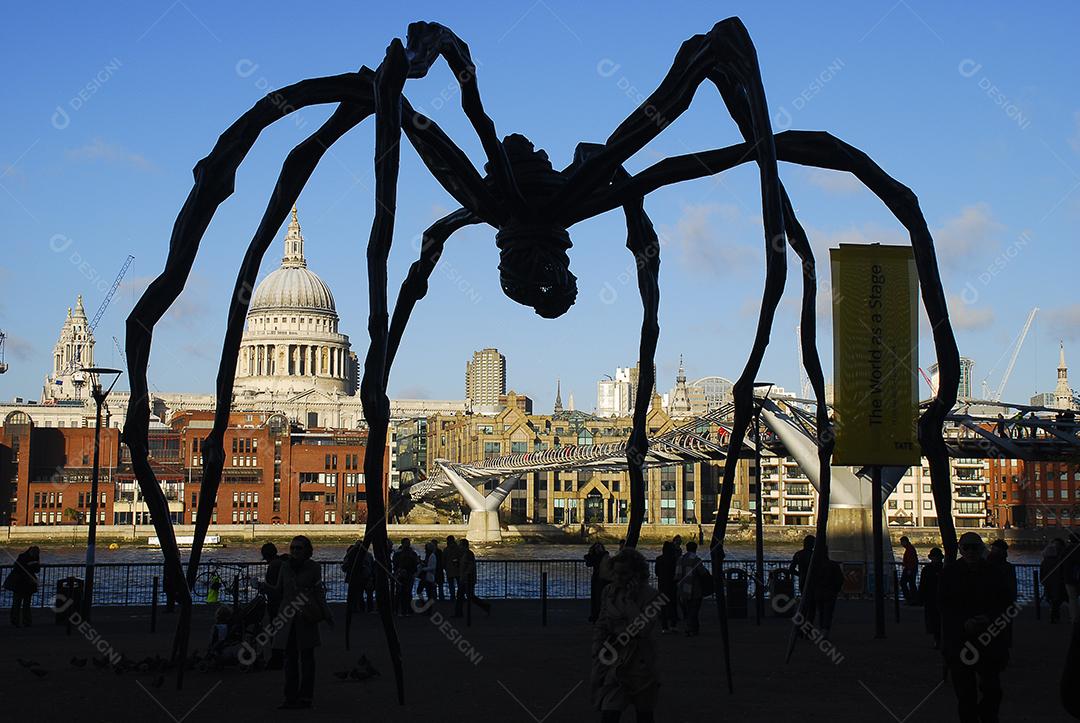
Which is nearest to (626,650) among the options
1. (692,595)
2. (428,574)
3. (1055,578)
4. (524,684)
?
(524,684)

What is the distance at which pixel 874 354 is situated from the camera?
16.0 metres

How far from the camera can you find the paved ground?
11.9 meters

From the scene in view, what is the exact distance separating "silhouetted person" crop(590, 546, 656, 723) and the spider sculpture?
109cm

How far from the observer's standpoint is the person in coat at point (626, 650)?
30.9 feet

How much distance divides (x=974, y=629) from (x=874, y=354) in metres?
6.01

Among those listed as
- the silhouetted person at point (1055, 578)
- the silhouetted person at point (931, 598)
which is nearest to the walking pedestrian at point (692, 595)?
the silhouetted person at point (931, 598)

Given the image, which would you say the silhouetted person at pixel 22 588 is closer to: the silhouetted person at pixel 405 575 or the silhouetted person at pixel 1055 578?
the silhouetted person at pixel 405 575

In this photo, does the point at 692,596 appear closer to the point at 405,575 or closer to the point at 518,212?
the point at 405,575

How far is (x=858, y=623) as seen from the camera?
2291 cm

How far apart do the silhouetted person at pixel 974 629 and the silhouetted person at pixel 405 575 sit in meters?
15.2


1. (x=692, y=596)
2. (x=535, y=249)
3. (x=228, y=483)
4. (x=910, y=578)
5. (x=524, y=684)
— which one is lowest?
(x=524, y=684)

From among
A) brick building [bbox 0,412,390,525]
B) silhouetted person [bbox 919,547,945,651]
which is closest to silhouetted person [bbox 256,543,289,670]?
silhouetted person [bbox 919,547,945,651]

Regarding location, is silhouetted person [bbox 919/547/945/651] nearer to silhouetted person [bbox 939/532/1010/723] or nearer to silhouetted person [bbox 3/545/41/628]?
silhouetted person [bbox 939/532/1010/723]

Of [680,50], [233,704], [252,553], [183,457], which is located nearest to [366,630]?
[233,704]
